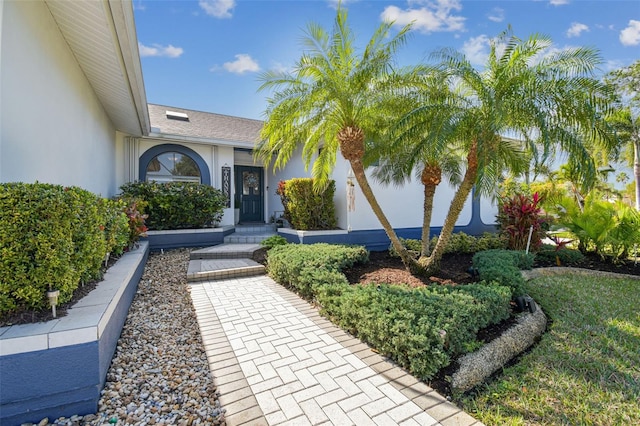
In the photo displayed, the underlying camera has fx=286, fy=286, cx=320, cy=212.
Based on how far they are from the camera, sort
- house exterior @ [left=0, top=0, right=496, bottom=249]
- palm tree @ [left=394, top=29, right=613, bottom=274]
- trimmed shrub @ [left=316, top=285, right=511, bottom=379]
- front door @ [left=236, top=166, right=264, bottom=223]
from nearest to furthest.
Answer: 1. trimmed shrub @ [left=316, top=285, right=511, bottom=379]
2. house exterior @ [left=0, top=0, right=496, bottom=249]
3. palm tree @ [left=394, top=29, right=613, bottom=274]
4. front door @ [left=236, top=166, right=264, bottom=223]

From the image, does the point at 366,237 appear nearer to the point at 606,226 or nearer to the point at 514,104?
the point at 514,104

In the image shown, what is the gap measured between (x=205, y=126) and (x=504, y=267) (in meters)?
12.1

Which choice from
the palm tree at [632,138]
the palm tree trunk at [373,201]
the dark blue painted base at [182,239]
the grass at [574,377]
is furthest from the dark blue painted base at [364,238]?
the palm tree at [632,138]

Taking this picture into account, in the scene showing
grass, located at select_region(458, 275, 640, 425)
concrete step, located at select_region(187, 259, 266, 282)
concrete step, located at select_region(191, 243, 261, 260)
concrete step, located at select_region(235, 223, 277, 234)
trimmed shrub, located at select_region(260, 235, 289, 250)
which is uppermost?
concrete step, located at select_region(235, 223, 277, 234)

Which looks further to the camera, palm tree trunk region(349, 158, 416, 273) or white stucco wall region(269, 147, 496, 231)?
white stucco wall region(269, 147, 496, 231)

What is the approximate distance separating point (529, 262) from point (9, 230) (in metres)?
9.60

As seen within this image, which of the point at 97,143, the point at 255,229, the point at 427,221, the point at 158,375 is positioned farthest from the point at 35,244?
the point at 255,229

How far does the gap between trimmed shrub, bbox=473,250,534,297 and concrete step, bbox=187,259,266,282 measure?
5.11 metres

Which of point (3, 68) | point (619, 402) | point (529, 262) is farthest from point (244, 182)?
point (619, 402)

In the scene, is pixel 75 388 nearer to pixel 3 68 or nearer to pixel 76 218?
pixel 76 218

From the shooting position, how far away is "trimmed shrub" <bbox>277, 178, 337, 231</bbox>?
973 centimetres

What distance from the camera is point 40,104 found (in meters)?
4.16

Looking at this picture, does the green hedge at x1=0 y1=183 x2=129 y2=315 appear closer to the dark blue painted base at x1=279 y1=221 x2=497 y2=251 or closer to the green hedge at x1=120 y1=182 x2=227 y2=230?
the green hedge at x1=120 y1=182 x2=227 y2=230

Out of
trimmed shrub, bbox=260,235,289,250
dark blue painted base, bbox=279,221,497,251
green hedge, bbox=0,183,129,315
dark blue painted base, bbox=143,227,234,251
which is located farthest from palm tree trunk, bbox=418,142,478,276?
dark blue painted base, bbox=143,227,234,251
